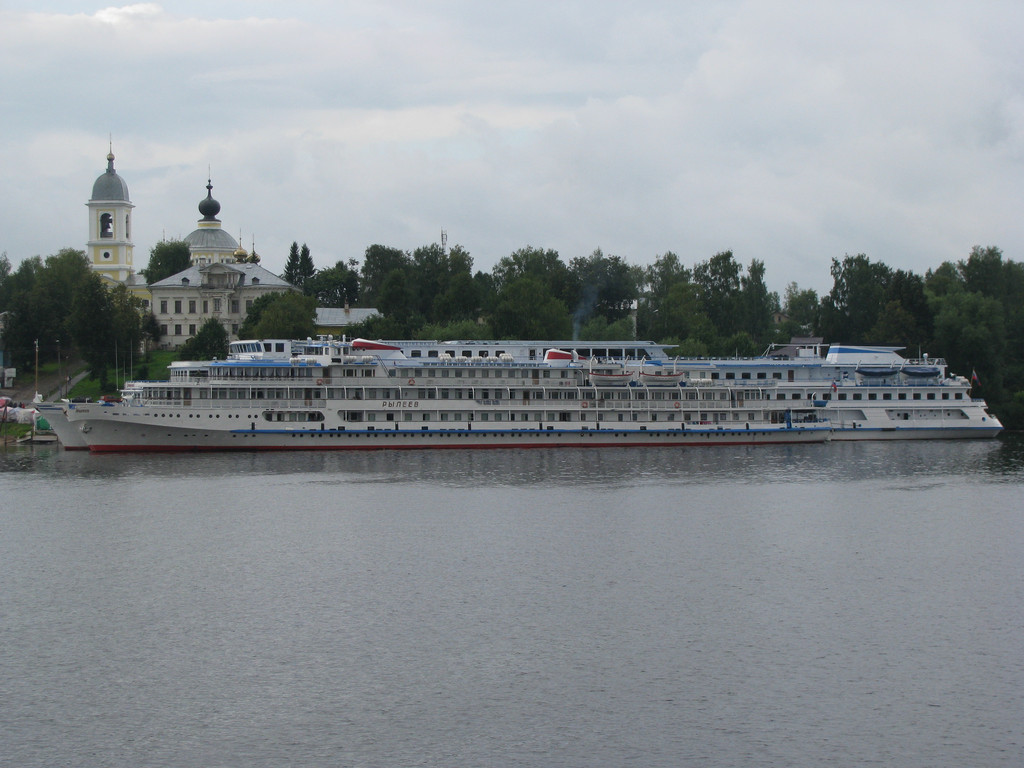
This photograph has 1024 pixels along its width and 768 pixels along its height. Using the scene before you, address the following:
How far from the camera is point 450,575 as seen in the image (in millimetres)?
36000

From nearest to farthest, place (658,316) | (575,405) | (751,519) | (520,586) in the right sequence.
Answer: (520,586), (751,519), (575,405), (658,316)

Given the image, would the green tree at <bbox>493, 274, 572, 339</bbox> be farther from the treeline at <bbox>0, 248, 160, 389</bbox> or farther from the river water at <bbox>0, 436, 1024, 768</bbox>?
the river water at <bbox>0, 436, 1024, 768</bbox>

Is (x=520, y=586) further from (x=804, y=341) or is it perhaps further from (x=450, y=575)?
(x=804, y=341)

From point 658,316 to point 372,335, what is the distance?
31.8 m

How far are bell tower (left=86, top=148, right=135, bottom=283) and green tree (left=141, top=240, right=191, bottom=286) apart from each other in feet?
18.0

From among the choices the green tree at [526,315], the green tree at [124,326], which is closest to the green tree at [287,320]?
the green tree at [124,326]

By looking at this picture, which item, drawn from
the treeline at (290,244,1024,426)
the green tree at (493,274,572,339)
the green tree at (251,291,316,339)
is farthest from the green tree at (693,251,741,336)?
the green tree at (251,291,316,339)

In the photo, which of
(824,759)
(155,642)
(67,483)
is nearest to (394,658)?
(155,642)

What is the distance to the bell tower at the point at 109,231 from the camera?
5349 inches

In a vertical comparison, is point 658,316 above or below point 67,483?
above

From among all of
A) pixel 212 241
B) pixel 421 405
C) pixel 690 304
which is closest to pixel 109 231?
pixel 212 241

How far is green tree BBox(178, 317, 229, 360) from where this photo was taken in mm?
108688

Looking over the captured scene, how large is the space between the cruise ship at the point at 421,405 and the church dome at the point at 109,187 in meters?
72.4

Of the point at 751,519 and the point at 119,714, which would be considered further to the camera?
the point at 751,519
